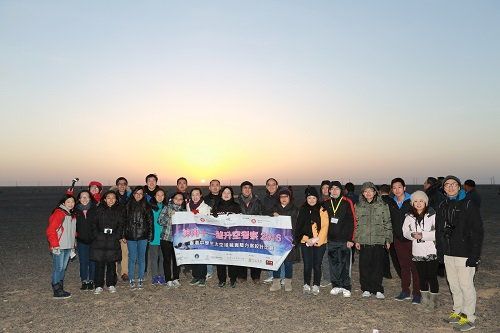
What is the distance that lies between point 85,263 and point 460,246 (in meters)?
7.82

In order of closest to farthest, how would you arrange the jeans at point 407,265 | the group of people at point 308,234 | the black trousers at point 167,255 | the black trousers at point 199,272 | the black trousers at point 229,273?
the group of people at point 308,234
the jeans at point 407,265
the black trousers at point 167,255
the black trousers at point 229,273
the black trousers at point 199,272

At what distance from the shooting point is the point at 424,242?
7535mm

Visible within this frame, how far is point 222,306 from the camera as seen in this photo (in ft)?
26.8

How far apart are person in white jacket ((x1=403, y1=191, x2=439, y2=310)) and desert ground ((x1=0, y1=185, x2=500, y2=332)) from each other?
0.39 metres

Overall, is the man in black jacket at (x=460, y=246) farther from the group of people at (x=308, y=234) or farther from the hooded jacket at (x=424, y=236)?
the hooded jacket at (x=424, y=236)

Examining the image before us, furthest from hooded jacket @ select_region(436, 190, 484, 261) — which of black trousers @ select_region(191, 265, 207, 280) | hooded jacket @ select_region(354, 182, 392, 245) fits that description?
black trousers @ select_region(191, 265, 207, 280)

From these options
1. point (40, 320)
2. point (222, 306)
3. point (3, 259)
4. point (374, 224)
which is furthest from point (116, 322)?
point (3, 259)

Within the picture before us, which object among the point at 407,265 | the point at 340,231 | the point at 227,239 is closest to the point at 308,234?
the point at 340,231

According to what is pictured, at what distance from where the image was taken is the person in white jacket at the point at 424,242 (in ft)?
24.6

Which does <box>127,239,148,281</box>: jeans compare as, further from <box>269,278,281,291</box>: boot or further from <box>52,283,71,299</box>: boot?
<box>269,278,281,291</box>: boot

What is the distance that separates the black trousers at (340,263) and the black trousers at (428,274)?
151 centimetres

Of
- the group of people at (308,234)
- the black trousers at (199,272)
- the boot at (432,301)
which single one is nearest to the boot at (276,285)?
the group of people at (308,234)

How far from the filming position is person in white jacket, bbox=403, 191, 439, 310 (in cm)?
751

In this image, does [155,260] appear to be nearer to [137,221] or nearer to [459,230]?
[137,221]
